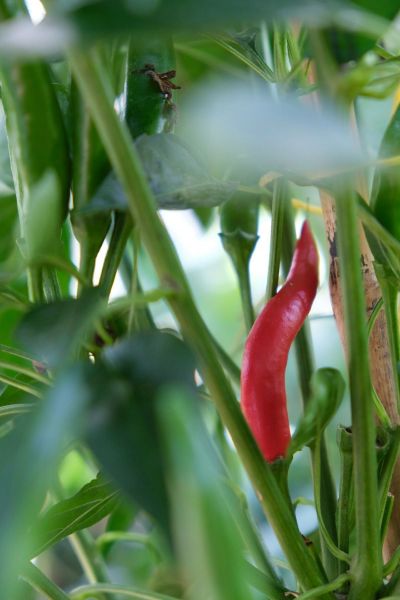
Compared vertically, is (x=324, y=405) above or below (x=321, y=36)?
below

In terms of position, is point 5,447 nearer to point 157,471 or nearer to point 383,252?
point 157,471

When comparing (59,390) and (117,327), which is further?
(117,327)

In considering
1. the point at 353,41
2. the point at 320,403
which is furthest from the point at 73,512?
the point at 353,41

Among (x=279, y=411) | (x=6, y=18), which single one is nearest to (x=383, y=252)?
(x=279, y=411)

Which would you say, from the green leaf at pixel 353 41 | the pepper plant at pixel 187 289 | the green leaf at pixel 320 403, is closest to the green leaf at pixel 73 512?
the pepper plant at pixel 187 289

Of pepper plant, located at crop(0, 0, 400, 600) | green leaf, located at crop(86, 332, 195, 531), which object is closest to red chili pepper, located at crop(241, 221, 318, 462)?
pepper plant, located at crop(0, 0, 400, 600)

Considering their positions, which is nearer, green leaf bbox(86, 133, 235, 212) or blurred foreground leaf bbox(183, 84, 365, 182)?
blurred foreground leaf bbox(183, 84, 365, 182)

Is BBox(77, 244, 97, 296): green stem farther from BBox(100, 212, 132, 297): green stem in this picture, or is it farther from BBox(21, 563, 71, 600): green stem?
BBox(21, 563, 71, 600): green stem
